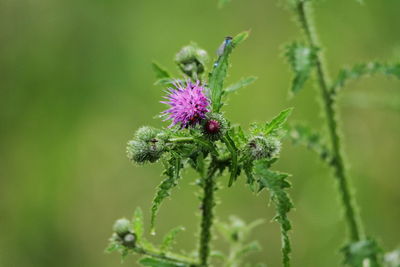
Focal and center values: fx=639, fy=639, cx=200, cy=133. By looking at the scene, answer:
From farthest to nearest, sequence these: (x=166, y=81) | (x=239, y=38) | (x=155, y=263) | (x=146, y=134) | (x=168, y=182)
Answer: (x=166, y=81)
(x=155, y=263)
(x=239, y=38)
(x=146, y=134)
(x=168, y=182)

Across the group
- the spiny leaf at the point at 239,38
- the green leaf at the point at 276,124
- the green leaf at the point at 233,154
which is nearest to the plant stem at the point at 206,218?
the green leaf at the point at 233,154

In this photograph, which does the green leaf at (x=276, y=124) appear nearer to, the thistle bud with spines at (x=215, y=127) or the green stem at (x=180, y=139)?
the thistle bud with spines at (x=215, y=127)

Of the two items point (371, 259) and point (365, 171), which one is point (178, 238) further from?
point (371, 259)

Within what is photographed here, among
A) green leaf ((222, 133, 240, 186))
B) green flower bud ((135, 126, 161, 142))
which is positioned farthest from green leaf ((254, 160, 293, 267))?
green flower bud ((135, 126, 161, 142))

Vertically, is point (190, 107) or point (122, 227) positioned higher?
point (190, 107)

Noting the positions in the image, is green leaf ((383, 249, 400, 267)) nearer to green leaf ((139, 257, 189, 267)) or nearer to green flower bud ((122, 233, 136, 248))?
green leaf ((139, 257, 189, 267))

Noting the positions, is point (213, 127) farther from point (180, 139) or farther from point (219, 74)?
point (219, 74)

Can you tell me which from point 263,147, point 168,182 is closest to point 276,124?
point 263,147
